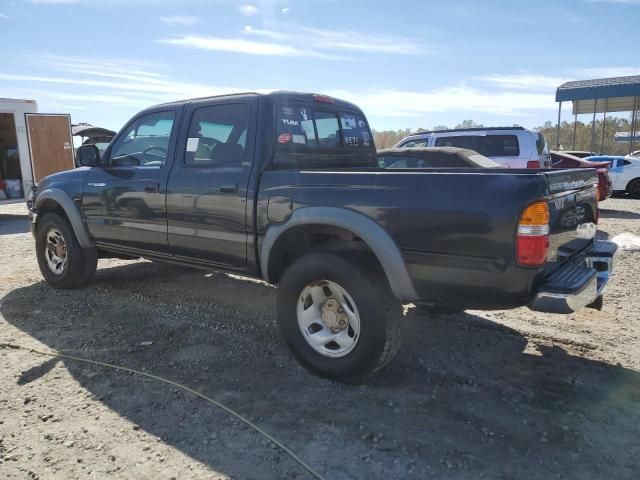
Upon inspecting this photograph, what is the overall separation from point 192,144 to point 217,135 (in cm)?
28

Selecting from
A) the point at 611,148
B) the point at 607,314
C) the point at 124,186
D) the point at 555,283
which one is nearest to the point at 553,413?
the point at 555,283

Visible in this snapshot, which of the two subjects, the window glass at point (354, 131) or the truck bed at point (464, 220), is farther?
the window glass at point (354, 131)

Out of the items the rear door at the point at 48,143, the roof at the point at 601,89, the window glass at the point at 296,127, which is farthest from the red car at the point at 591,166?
the roof at the point at 601,89

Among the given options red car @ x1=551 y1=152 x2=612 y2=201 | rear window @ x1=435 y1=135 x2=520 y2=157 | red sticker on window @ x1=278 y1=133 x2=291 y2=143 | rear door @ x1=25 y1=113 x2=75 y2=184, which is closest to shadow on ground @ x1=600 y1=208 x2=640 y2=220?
red car @ x1=551 y1=152 x2=612 y2=201

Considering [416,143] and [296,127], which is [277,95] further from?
[416,143]

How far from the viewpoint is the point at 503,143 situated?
32.2 ft

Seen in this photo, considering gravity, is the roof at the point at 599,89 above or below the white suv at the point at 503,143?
above

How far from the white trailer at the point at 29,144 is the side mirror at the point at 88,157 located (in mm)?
13134

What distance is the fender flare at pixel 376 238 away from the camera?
3045 mm

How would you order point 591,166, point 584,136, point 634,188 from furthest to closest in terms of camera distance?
point 584,136 → point 634,188 → point 591,166

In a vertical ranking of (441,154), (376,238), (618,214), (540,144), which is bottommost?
(618,214)

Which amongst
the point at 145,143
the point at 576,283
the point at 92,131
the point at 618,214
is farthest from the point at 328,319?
the point at 92,131

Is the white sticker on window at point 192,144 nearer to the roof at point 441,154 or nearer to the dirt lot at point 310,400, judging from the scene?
the dirt lot at point 310,400

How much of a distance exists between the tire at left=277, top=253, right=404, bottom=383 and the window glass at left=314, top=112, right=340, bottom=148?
4.44 ft
